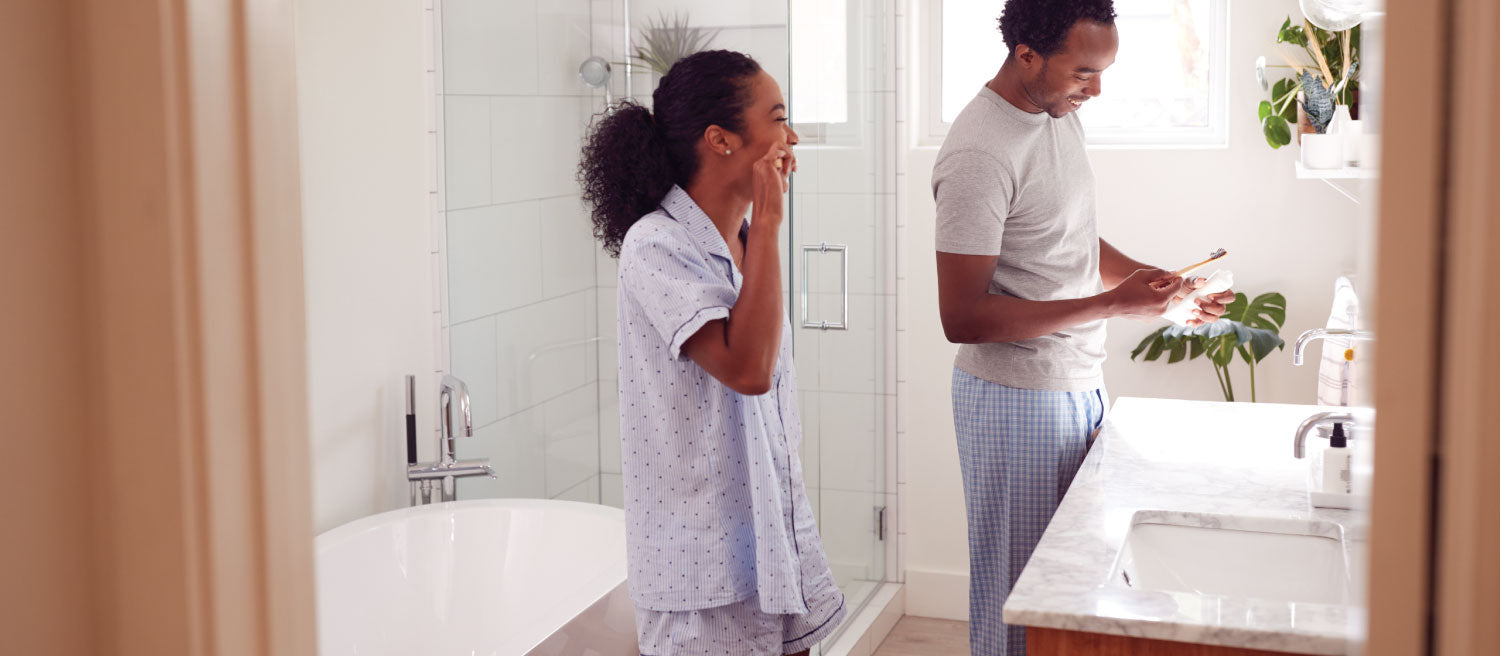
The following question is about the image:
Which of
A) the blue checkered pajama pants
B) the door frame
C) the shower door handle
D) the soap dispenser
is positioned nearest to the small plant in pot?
the shower door handle

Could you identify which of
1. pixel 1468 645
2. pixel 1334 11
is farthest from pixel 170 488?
pixel 1334 11

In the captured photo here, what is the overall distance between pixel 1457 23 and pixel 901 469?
322 cm

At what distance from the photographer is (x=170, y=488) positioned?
58cm

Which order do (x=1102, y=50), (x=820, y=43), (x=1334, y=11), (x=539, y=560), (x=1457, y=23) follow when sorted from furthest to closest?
1. (x=820, y=43)
2. (x=539, y=560)
3. (x=1334, y=11)
4. (x=1102, y=50)
5. (x=1457, y=23)

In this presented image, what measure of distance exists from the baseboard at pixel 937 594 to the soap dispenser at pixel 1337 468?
190 centimetres

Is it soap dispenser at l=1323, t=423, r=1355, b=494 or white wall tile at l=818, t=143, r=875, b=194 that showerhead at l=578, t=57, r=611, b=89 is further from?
soap dispenser at l=1323, t=423, r=1355, b=494

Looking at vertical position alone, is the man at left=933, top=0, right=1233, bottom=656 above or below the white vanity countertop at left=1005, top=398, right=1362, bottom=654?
above

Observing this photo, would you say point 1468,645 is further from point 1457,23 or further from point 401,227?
point 401,227

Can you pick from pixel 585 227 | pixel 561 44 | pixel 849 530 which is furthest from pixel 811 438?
pixel 561 44

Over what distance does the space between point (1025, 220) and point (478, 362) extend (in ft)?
4.64

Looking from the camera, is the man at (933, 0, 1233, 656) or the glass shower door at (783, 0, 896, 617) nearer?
the man at (933, 0, 1233, 656)

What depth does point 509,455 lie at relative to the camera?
297 cm

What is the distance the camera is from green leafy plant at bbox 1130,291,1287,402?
3.11 meters

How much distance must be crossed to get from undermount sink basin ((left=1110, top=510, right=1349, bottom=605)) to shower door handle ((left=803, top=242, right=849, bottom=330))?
1.33m
